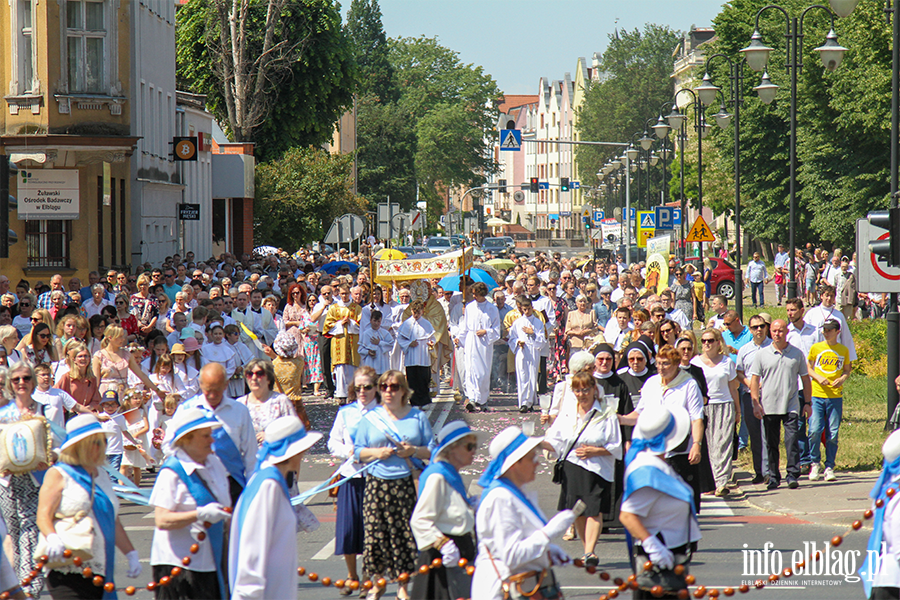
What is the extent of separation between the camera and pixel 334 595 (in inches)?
336

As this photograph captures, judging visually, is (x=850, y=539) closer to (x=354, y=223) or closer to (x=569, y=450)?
(x=569, y=450)

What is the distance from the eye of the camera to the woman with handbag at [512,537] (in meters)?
5.60

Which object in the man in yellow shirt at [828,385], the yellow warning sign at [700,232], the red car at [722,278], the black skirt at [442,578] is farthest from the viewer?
the red car at [722,278]

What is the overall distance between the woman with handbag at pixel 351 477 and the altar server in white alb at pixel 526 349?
9706mm

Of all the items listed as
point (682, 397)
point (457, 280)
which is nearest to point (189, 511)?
point (682, 397)

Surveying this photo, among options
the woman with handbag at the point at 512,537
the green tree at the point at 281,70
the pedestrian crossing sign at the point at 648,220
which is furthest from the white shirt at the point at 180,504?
the green tree at the point at 281,70

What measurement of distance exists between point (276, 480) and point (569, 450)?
13.2 ft

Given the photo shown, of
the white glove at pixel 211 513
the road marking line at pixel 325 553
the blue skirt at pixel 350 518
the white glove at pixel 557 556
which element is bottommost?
the road marking line at pixel 325 553

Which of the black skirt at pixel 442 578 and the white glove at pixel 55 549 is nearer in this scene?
the white glove at pixel 55 549

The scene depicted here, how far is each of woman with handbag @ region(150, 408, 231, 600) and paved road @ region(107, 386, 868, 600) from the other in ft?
7.50

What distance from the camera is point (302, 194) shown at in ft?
144

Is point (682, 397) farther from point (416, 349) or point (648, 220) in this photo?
point (648, 220)

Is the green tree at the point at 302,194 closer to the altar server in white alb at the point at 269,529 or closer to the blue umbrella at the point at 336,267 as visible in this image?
the blue umbrella at the point at 336,267

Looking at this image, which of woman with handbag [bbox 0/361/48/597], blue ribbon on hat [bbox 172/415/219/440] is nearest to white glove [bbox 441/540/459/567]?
blue ribbon on hat [bbox 172/415/219/440]
